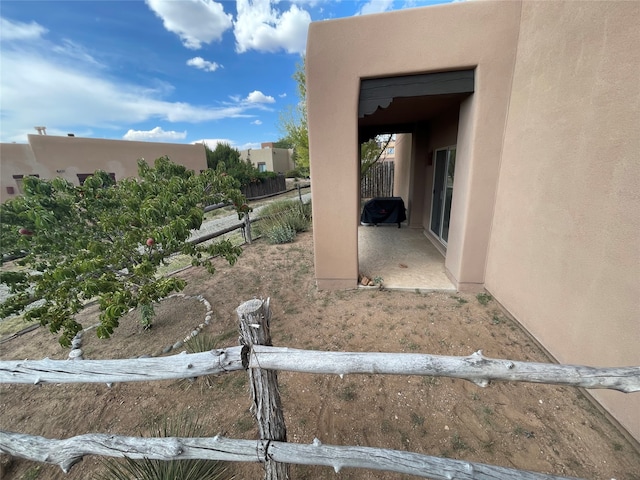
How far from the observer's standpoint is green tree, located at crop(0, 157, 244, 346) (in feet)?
7.42

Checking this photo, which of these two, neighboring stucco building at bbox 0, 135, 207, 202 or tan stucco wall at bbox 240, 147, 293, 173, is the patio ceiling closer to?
neighboring stucco building at bbox 0, 135, 207, 202

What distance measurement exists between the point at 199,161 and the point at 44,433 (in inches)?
730

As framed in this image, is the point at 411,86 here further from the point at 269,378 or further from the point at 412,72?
the point at 269,378

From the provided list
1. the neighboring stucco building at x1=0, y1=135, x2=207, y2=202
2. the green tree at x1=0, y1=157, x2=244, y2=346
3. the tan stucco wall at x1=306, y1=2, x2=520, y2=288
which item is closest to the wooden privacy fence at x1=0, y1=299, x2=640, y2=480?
the green tree at x1=0, y1=157, x2=244, y2=346

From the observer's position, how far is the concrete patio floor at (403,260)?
4.34 m

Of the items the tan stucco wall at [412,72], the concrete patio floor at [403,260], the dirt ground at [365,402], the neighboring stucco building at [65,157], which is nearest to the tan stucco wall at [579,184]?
the tan stucco wall at [412,72]

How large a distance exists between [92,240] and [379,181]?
1310 centimetres

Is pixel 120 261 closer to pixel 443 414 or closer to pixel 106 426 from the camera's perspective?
pixel 106 426

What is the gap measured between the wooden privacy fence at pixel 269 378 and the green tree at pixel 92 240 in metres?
0.74

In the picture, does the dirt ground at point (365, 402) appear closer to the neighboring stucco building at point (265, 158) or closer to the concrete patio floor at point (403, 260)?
the concrete patio floor at point (403, 260)

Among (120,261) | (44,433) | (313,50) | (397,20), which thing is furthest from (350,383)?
(397,20)

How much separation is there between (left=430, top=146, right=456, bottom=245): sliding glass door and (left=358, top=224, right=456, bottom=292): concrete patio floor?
1.57 ft

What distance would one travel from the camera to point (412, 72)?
3.32 metres

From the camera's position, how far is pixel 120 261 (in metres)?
2.93
